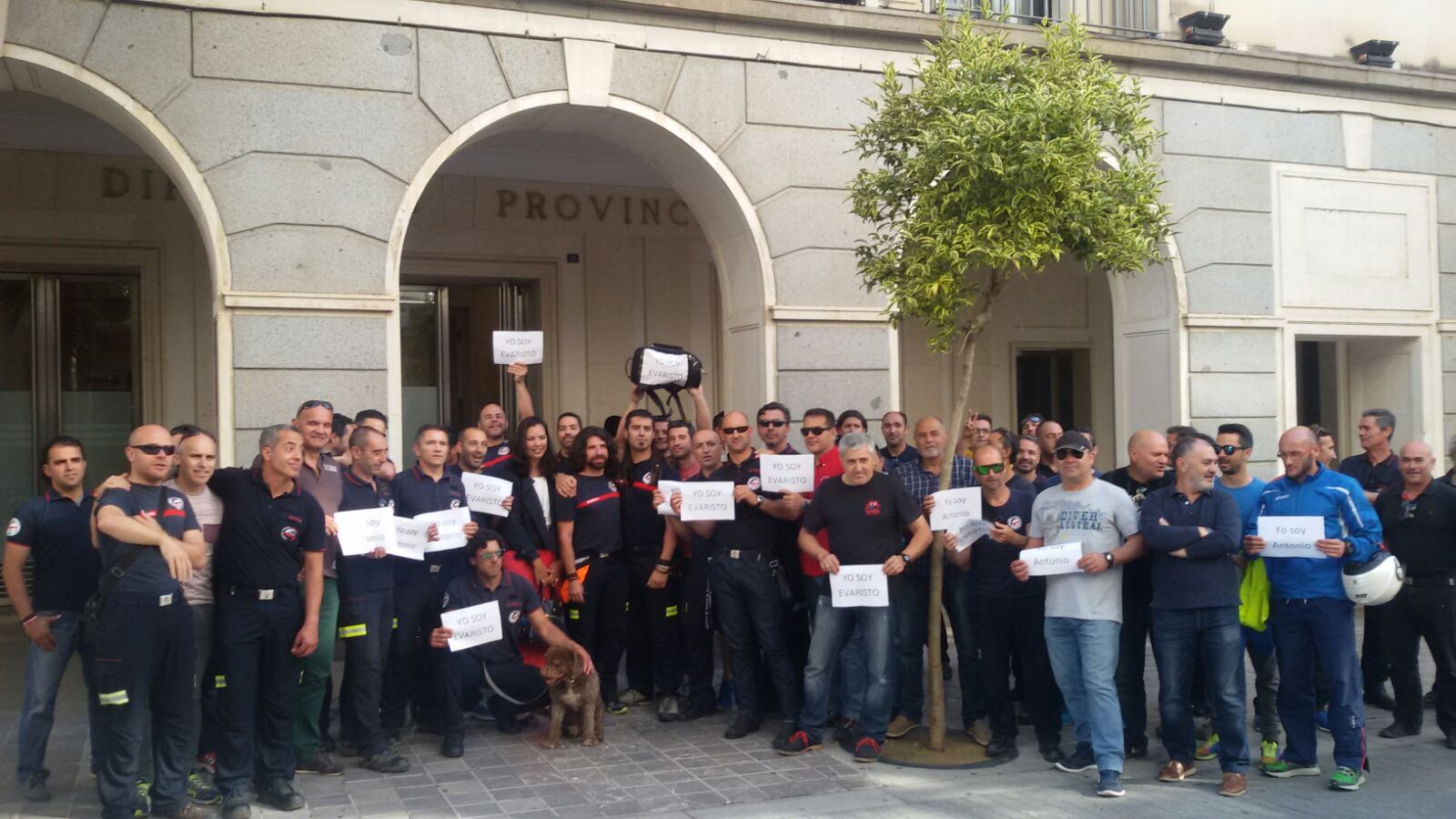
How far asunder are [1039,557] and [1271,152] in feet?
24.4

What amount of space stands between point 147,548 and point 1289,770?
6.06 m

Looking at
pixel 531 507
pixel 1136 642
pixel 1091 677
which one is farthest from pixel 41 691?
pixel 1136 642

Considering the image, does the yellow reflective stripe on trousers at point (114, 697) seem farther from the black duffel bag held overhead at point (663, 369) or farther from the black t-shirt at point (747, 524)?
the black duffel bag held overhead at point (663, 369)

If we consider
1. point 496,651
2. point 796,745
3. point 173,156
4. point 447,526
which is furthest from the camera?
point 173,156

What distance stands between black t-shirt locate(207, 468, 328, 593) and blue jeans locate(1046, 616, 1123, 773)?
4003 mm

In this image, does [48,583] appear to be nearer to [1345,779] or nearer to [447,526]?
[447,526]

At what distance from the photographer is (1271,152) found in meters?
12.7

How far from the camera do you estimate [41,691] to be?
6.81m

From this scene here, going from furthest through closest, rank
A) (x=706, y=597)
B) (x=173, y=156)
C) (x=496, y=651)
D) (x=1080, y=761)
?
(x=173, y=156) < (x=706, y=597) < (x=496, y=651) < (x=1080, y=761)

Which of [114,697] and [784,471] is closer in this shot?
[114,697]

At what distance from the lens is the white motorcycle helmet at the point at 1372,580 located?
271 inches

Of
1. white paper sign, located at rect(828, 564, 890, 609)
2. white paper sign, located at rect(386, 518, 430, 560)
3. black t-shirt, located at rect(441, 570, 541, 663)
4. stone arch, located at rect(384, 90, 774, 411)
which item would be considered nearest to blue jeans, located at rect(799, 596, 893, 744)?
white paper sign, located at rect(828, 564, 890, 609)

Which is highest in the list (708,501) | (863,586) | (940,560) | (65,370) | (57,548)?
(65,370)

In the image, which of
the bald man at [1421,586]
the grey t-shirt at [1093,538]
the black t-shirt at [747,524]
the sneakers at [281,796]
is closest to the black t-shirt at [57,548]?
the sneakers at [281,796]
